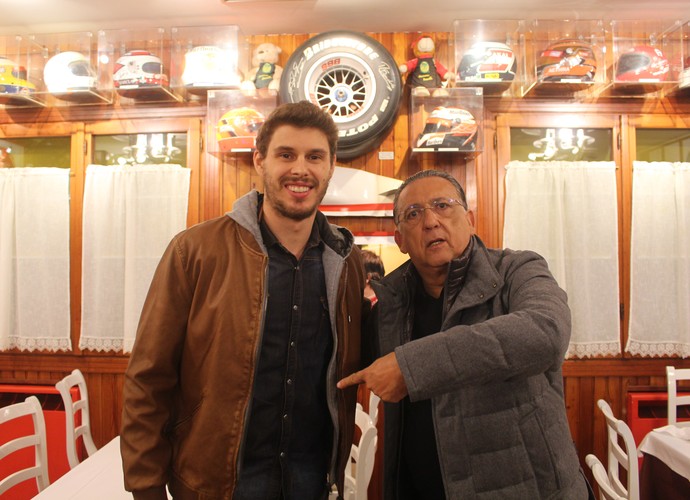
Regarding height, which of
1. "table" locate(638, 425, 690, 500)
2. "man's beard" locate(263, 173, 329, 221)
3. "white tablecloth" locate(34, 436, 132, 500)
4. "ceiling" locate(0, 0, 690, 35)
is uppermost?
"ceiling" locate(0, 0, 690, 35)

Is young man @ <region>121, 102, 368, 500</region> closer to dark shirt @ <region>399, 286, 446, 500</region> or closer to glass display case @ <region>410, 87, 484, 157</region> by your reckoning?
dark shirt @ <region>399, 286, 446, 500</region>

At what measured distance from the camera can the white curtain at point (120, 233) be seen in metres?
3.01

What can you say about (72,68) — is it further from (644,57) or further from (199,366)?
(644,57)

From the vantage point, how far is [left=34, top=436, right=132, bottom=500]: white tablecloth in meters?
1.58

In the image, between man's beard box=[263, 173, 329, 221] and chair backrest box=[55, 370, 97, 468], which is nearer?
man's beard box=[263, 173, 329, 221]

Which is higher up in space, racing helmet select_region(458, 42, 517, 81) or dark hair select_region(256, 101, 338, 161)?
racing helmet select_region(458, 42, 517, 81)

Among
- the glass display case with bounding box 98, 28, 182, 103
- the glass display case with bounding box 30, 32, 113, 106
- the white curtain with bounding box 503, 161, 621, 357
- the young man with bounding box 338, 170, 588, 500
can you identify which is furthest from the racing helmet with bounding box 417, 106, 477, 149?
the glass display case with bounding box 30, 32, 113, 106

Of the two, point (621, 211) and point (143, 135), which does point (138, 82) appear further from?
point (621, 211)

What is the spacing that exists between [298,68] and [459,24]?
3.61ft

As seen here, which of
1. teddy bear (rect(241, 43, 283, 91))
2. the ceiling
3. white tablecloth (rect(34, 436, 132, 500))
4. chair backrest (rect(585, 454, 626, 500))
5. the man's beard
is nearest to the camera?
the man's beard

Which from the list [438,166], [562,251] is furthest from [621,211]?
[438,166]

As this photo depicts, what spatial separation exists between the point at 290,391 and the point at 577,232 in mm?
2456

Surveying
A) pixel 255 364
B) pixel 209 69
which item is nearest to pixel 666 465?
pixel 255 364

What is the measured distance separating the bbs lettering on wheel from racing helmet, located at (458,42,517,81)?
0.48 meters
